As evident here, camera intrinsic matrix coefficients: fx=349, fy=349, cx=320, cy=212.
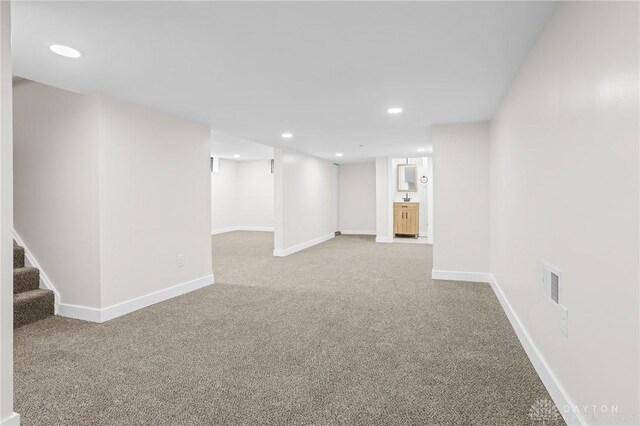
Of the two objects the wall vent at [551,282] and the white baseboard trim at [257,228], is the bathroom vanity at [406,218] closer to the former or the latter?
the white baseboard trim at [257,228]

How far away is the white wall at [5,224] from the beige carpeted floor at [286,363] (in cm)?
29

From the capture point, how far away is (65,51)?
2.25 metres

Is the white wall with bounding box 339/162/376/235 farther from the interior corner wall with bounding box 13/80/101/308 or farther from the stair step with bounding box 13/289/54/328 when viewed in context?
the stair step with bounding box 13/289/54/328

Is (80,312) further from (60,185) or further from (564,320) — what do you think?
(564,320)

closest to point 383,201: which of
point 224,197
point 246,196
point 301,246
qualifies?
point 301,246

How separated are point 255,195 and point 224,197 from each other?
932 millimetres

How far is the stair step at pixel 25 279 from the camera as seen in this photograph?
3.23 m

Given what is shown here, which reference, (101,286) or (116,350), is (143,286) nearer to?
(101,286)

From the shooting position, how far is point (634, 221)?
1124mm

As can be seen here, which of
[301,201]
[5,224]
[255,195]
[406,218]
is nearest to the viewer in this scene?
[5,224]

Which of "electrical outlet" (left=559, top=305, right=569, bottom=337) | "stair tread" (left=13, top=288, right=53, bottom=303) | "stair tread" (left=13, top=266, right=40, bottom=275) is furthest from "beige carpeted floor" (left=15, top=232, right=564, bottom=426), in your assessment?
"stair tread" (left=13, top=266, right=40, bottom=275)

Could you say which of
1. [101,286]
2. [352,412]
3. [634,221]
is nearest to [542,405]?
[352,412]

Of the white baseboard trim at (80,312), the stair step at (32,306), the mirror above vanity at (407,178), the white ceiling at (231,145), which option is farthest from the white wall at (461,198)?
the mirror above vanity at (407,178)

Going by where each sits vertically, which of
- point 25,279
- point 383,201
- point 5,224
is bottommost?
point 25,279
